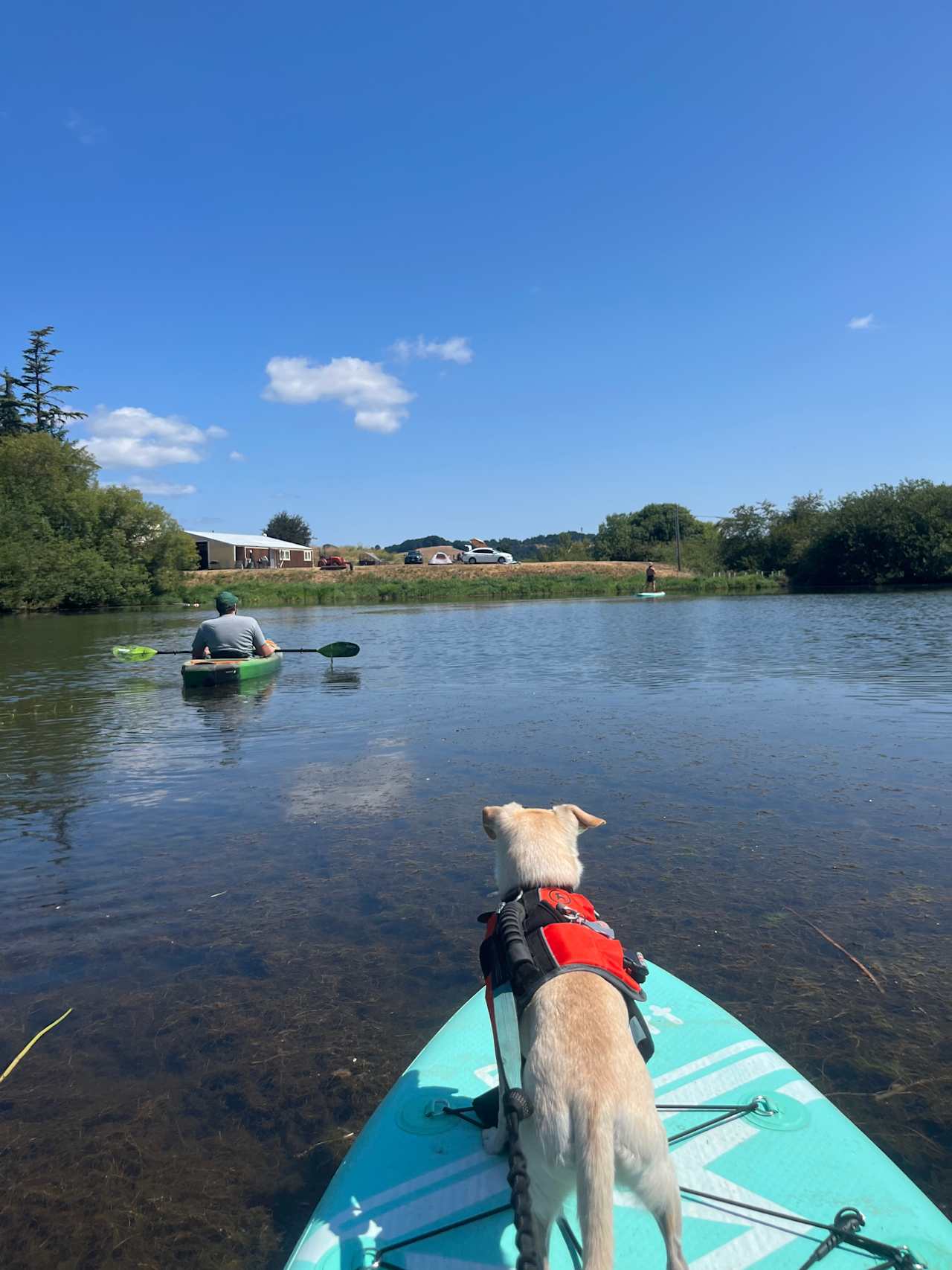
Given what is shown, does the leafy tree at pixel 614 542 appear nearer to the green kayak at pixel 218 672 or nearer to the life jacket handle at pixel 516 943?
the green kayak at pixel 218 672

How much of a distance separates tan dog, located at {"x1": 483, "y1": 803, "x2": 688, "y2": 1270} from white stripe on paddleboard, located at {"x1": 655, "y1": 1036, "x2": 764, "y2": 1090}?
45.3 inches

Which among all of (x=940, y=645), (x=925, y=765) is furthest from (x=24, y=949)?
(x=940, y=645)

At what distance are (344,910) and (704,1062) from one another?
3062 mm

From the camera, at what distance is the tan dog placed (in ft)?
6.88

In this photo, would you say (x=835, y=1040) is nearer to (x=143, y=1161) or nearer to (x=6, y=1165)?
(x=143, y=1161)

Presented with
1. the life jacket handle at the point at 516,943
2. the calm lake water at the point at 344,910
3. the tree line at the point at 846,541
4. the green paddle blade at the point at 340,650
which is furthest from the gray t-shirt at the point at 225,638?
the tree line at the point at 846,541

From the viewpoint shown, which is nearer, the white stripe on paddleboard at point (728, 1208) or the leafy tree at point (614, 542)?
the white stripe on paddleboard at point (728, 1208)

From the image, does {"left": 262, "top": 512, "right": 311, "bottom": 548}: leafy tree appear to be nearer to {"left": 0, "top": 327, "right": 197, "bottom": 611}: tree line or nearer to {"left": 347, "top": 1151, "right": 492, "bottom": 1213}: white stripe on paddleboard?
{"left": 0, "top": 327, "right": 197, "bottom": 611}: tree line

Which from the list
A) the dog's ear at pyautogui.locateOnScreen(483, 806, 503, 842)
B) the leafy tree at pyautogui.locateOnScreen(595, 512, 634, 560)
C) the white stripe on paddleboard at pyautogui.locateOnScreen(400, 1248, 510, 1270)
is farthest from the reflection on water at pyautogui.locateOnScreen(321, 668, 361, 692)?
the leafy tree at pyautogui.locateOnScreen(595, 512, 634, 560)

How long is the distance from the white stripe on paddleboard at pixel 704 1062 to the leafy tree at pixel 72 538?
53.1 meters

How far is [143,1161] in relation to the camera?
343 cm

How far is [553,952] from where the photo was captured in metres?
2.64

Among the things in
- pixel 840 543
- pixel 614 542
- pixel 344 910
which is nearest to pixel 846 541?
pixel 840 543

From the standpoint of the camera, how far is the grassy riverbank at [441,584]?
60.5 metres
